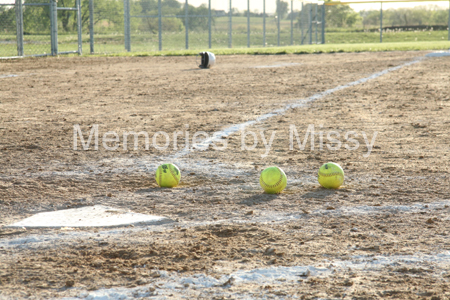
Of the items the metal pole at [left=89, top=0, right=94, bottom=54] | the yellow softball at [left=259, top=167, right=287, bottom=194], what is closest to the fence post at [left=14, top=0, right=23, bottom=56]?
the metal pole at [left=89, top=0, right=94, bottom=54]

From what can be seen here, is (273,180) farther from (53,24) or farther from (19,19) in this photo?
(53,24)

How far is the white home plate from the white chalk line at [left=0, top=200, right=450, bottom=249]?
0.12 metres

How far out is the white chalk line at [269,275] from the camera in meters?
2.55

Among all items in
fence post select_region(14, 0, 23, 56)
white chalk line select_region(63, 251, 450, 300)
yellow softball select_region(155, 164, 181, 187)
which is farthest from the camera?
fence post select_region(14, 0, 23, 56)

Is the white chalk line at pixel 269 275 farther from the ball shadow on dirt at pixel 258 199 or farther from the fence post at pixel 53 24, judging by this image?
the fence post at pixel 53 24

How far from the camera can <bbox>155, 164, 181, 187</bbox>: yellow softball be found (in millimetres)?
4414

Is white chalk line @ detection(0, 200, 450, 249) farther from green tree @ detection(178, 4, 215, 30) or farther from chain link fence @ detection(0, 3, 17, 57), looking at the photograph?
A: green tree @ detection(178, 4, 215, 30)

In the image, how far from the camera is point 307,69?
1511 cm

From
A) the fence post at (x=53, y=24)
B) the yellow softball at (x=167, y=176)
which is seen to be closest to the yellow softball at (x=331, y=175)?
the yellow softball at (x=167, y=176)

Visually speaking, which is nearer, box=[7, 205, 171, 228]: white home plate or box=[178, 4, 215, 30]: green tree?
box=[7, 205, 171, 228]: white home plate

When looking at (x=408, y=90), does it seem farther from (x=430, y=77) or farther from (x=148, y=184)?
(x=148, y=184)

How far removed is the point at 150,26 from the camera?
27328 millimetres

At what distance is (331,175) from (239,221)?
109cm

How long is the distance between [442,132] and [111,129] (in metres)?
4.29
